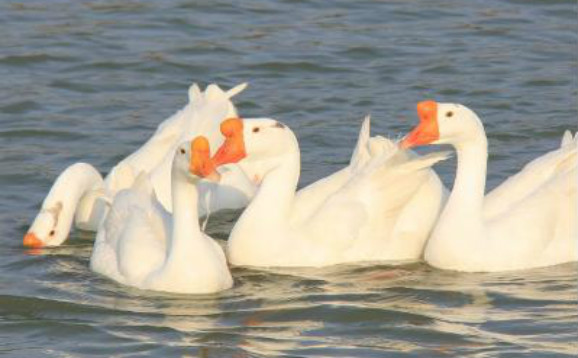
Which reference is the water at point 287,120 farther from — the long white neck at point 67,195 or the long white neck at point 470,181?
the long white neck at point 470,181

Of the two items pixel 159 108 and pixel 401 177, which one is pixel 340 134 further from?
pixel 401 177

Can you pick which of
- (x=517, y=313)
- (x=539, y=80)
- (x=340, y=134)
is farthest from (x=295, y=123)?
(x=517, y=313)

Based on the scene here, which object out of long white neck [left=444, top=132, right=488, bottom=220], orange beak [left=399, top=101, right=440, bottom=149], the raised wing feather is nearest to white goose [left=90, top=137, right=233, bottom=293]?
orange beak [left=399, top=101, right=440, bottom=149]

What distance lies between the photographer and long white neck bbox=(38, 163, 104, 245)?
43.6 feet

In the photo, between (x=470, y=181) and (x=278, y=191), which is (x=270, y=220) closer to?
(x=278, y=191)

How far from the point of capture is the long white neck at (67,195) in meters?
13.3

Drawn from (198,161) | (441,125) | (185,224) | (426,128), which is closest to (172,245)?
(185,224)

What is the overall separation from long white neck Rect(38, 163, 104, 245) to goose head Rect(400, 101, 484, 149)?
282cm

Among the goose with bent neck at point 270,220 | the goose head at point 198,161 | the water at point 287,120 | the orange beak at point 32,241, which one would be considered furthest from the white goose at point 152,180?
the goose head at point 198,161

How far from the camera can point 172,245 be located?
11672 mm

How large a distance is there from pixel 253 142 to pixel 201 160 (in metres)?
1.22

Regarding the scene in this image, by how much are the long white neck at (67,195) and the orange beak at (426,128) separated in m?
2.84

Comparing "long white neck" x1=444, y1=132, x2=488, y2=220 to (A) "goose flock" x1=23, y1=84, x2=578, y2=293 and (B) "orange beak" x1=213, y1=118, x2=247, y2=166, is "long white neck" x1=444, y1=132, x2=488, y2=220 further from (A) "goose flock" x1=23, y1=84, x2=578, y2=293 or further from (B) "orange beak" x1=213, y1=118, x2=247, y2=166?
(B) "orange beak" x1=213, y1=118, x2=247, y2=166

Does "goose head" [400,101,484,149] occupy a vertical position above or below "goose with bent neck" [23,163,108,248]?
above
